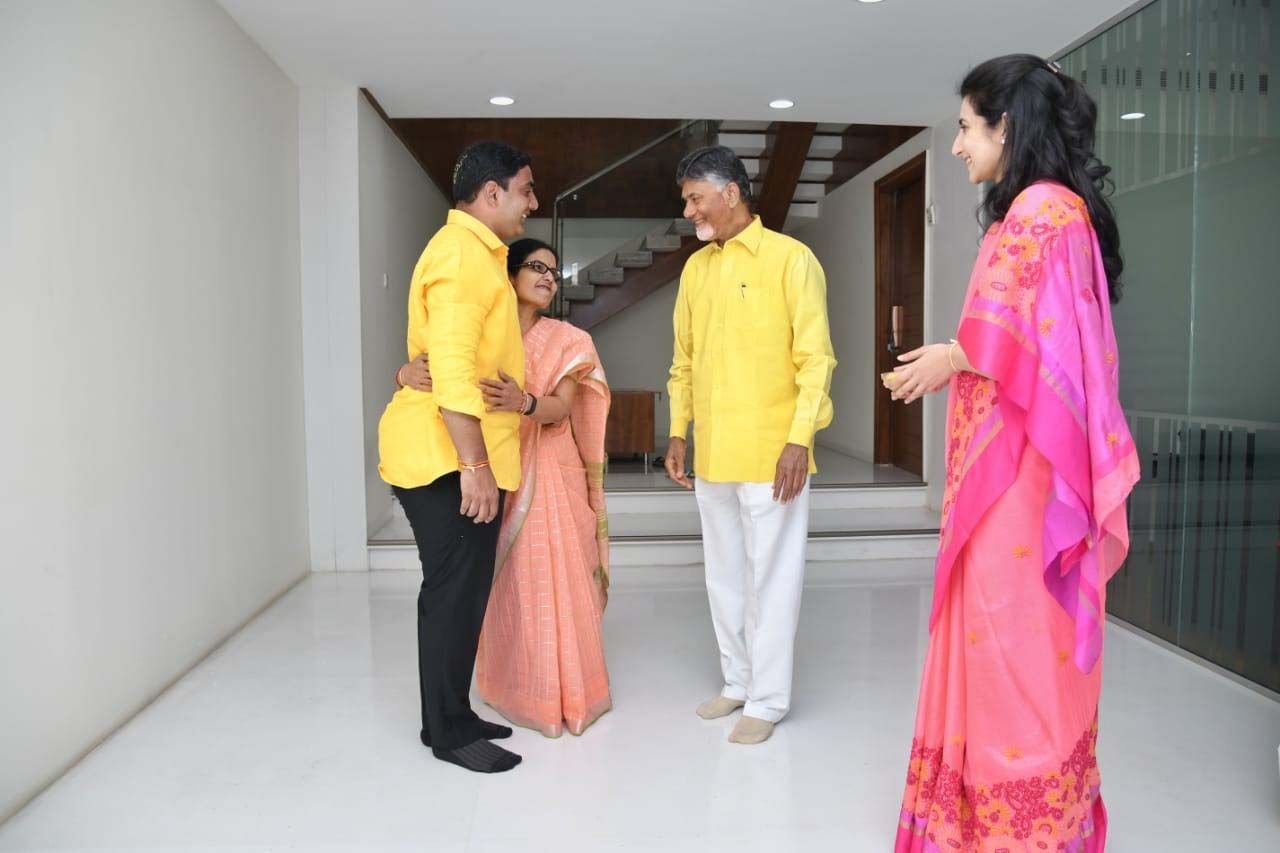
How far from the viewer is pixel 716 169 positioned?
7.93ft

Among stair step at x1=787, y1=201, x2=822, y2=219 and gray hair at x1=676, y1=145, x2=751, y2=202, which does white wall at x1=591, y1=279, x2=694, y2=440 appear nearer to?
stair step at x1=787, y1=201, x2=822, y2=219

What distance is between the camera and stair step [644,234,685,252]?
8.47 metres

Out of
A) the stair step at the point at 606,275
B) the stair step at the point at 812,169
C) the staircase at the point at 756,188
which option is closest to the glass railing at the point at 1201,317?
the staircase at the point at 756,188

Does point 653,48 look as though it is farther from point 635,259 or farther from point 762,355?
point 635,259

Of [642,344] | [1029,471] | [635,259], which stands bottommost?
[1029,471]

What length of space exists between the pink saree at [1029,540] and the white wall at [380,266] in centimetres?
348

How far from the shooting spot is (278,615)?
3.73 metres

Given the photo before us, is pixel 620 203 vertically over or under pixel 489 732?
over

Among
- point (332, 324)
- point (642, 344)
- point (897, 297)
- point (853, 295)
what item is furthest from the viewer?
point (642, 344)

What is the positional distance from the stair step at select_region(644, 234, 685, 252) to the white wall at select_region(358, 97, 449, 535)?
2975 millimetres

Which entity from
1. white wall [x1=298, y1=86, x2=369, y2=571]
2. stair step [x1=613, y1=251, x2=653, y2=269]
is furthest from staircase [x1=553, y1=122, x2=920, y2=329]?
white wall [x1=298, y1=86, x2=369, y2=571]

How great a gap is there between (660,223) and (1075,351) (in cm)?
721

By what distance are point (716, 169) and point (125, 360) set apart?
177 centimetres

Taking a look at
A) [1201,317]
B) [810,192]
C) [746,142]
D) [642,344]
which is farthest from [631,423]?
[1201,317]
